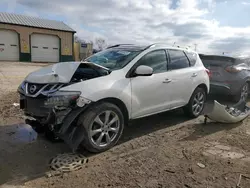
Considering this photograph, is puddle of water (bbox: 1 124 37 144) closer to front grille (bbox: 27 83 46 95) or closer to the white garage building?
front grille (bbox: 27 83 46 95)

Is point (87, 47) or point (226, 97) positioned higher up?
point (87, 47)

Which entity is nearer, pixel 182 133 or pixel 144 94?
pixel 144 94

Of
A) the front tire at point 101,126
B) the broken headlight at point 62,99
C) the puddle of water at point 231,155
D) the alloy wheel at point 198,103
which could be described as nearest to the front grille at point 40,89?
the broken headlight at point 62,99

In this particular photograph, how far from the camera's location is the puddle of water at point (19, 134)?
4480 mm

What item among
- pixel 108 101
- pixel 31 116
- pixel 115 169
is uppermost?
pixel 108 101

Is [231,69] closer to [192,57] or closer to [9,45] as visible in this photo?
[192,57]

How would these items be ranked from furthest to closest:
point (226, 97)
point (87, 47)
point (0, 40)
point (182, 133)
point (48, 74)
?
point (87, 47) → point (0, 40) → point (226, 97) → point (182, 133) → point (48, 74)

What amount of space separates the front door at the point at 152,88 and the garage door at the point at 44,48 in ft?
85.1

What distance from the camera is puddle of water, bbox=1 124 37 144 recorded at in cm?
448

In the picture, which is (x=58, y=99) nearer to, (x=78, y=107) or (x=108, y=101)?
(x=78, y=107)

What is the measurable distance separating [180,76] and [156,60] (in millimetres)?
755

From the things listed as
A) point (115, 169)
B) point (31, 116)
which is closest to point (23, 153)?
point (31, 116)

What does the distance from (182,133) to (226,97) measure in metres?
4.30

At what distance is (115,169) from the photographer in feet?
11.4
